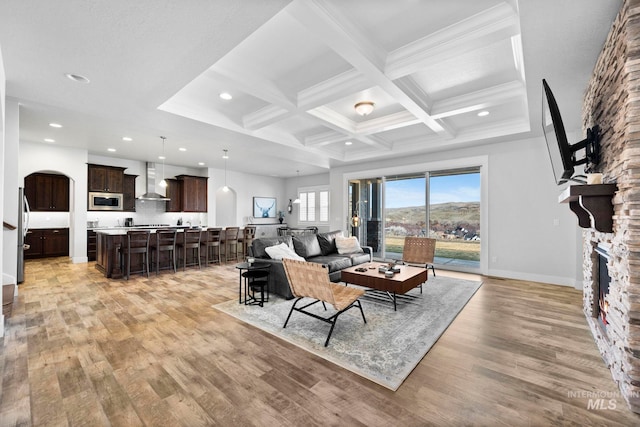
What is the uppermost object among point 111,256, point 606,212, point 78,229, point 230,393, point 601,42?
point 601,42

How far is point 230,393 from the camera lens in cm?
195

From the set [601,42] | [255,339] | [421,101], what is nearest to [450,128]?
[421,101]

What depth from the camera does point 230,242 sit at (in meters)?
7.40

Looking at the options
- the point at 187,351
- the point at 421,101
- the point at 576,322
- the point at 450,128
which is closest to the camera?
the point at 187,351

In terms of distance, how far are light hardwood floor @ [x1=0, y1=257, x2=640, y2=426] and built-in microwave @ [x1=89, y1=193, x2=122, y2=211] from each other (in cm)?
475

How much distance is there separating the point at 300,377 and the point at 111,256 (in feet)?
17.1

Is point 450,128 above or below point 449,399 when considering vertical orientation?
above

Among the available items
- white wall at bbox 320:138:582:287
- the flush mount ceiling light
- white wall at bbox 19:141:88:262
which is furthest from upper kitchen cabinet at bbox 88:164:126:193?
white wall at bbox 320:138:582:287

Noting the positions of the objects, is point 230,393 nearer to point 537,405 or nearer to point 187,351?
point 187,351

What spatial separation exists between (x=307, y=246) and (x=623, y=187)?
13.6ft

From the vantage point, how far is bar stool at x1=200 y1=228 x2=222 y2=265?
6.69 metres

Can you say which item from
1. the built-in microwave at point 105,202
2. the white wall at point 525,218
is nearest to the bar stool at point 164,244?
the built-in microwave at point 105,202

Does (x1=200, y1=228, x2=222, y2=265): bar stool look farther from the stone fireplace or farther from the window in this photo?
the stone fireplace

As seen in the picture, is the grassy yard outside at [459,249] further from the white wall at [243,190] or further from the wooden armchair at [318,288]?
the white wall at [243,190]
